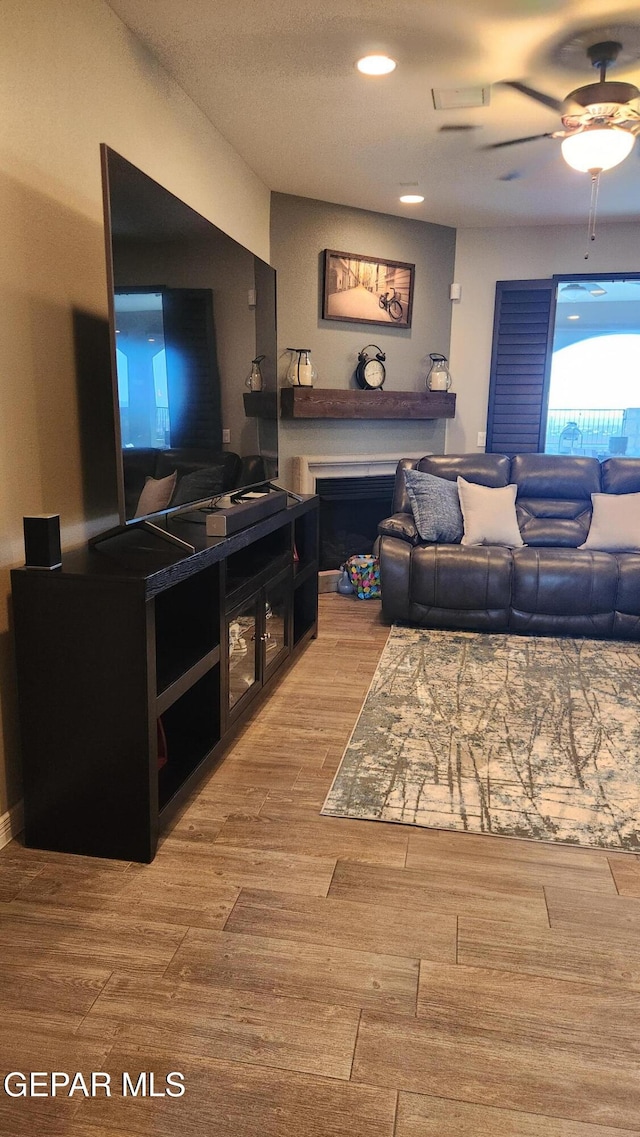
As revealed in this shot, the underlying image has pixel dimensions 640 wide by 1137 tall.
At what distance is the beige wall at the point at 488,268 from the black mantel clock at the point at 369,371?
75 cm

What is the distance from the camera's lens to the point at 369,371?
202 inches

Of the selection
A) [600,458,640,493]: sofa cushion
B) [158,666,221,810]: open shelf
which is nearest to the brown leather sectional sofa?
[600,458,640,493]: sofa cushion

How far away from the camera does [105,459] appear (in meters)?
2.58

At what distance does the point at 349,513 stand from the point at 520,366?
1.67 metres

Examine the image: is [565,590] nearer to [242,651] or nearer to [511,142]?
[242,651]

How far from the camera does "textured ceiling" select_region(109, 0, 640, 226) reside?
8.29 ft

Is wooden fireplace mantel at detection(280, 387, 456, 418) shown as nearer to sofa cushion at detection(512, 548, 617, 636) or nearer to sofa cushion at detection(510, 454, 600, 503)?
sofa cushion at detection(510, 454, 600, 503)

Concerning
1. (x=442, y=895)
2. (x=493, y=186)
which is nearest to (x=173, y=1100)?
(x=442, y=895)

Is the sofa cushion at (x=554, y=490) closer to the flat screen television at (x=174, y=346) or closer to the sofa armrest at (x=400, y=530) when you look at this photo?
the sofa armrest at (x=400, y=530)

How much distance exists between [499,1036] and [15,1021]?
973 mm

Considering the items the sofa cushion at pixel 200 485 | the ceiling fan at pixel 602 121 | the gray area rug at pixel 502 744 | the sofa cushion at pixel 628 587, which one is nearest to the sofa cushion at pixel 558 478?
the sofa cushion at pixel 628 587

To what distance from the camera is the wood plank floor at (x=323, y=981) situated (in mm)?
1333

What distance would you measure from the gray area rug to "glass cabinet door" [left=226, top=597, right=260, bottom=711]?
0.47m

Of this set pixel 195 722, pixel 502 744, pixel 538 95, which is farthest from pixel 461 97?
pixel 195 722
